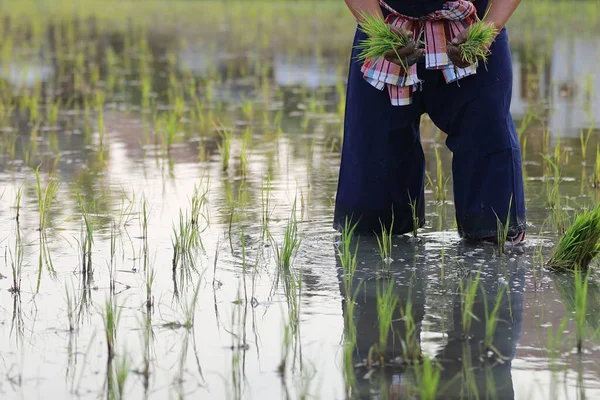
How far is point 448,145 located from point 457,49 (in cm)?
45

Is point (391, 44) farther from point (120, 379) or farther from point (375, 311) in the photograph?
point (120, 379)

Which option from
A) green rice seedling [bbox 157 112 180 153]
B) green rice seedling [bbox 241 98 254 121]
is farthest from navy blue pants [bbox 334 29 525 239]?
green rice seedling [bbox 241 98 254 121]

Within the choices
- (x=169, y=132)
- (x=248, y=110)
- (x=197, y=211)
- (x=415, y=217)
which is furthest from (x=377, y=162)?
(x=248, y=110)

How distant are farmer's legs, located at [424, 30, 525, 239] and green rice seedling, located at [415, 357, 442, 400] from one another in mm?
1316

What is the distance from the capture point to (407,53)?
3.74 m

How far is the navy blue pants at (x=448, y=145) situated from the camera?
3902 mm

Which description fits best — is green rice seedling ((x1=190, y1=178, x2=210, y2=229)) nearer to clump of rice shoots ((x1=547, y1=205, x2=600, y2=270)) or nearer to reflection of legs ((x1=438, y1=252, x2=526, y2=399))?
reflection of legs ((x1=438, y1=252, x2=526, y2=399))

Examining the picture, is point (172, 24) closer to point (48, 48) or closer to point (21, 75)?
point (48, 48)

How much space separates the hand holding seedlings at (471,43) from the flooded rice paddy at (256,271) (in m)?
0.70

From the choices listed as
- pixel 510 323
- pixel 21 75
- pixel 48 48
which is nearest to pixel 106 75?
pixel 21 75

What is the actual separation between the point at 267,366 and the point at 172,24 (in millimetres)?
13094

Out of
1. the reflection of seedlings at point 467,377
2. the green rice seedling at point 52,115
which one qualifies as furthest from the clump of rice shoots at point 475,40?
the green rice seedling at point 52,115

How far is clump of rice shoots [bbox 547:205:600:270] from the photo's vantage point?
140 inches

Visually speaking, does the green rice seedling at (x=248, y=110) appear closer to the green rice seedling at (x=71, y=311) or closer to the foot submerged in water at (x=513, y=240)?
the foot submerged in water at (x=513, y=240)
